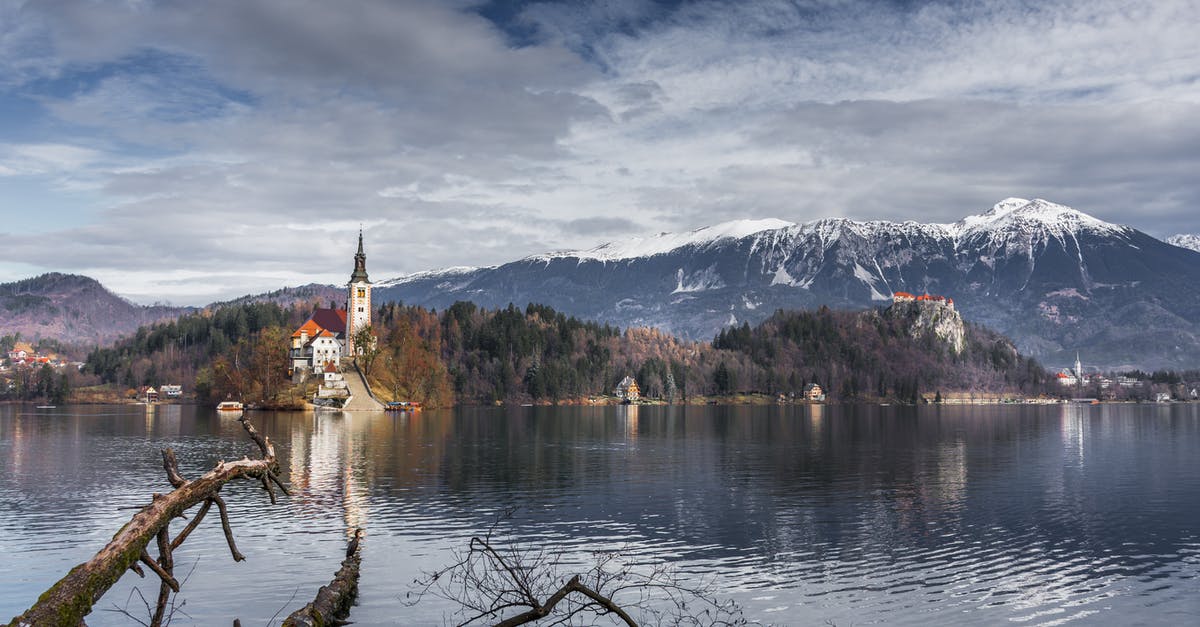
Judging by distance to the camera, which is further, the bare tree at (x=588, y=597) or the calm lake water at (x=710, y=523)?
the calm lake water at (x=710, y=523)

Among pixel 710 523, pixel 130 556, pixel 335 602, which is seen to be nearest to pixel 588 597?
pixel 335 602

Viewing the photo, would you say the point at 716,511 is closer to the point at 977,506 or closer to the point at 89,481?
the point at 977,506

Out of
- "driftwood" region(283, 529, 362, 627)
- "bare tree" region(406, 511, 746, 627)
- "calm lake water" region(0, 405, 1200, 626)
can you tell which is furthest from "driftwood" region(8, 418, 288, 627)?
"calm lake water" region(0, 405, 1200, 626)

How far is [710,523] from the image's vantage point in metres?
49.2

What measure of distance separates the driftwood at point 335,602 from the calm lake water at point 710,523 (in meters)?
0.80

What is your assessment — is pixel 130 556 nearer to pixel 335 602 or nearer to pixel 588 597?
pixel 335 602

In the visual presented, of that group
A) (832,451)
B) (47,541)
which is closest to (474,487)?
(47,541)

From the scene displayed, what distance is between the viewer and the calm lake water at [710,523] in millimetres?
33469

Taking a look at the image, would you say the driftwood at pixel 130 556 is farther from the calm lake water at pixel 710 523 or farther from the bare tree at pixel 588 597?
the calm lake water at pixel 710 523

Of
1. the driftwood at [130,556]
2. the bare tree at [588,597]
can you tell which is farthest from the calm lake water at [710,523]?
the driftwood at [130,556]

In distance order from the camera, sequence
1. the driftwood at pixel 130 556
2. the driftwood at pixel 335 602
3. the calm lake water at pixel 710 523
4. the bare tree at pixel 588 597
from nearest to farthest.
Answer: the driftwood at pixel 130 556 < the driftwood at pixel 335 602 < the bare tree at pixel 588 597 < the calm lake water at pixel 710 523

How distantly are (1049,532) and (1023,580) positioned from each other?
12.4 meters

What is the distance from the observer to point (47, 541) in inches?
1676

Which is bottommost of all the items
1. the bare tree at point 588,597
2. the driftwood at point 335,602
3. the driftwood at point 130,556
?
the bare tree at point 588,597
